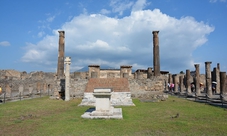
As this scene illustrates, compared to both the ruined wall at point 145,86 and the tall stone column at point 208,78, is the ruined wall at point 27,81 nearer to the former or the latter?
the ruined wall at point 145,86

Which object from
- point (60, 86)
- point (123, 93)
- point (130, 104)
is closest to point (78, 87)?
point (60, 86)

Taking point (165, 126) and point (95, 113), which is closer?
point (165, 126)

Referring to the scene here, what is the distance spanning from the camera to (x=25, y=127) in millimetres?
7051

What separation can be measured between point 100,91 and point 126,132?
3.34 metres

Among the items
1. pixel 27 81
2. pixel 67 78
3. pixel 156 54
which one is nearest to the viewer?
pixel 67 78

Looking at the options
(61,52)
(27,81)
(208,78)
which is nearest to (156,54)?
(208,78)

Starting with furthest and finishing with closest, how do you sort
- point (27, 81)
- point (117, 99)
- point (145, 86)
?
point (27, 81), point (145, 86), point (117, 99)

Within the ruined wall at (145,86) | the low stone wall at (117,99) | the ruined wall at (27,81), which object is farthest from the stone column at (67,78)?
the ruined wall at (27,81)

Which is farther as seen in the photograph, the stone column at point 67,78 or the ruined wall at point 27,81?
the ruined wall at point 27,81

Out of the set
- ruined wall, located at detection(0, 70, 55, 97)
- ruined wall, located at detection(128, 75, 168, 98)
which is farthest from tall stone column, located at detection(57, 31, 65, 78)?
ruined wall, located at detection(0, 70, 55, 97)

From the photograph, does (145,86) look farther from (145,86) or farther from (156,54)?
(156,54)

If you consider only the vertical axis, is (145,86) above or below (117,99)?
above

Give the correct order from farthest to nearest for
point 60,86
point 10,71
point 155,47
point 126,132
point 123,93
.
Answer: point 10,71, point 155,47, point 60,86, point 123,93, point 126,132

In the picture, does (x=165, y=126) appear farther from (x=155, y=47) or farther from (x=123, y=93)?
(x=155, y=47)
